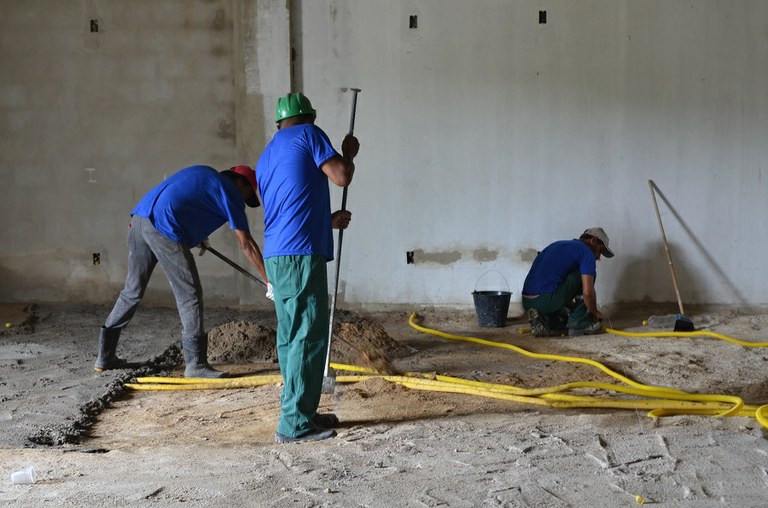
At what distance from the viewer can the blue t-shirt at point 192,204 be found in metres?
4.55

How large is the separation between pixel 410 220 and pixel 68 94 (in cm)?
313

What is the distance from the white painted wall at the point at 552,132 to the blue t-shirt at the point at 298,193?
342cm

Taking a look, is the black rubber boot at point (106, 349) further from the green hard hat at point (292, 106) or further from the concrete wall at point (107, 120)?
the concrete wall at point (107, 120)

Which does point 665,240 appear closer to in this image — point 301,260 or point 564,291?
point 564,291

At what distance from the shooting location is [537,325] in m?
6.11

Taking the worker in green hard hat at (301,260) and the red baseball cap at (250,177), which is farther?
the red baseball cap at (250,177)

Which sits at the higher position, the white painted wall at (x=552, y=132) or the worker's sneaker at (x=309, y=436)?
the white painted wall at (x=552, y=132)

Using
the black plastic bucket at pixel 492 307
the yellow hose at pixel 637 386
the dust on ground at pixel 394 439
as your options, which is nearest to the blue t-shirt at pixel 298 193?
the dust on ground at pixel 394 439

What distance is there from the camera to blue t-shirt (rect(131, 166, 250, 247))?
179 inches

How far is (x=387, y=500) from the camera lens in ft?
8.98

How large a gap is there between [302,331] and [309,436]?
45 centimetres

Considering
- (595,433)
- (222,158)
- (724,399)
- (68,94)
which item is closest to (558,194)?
(222,158)

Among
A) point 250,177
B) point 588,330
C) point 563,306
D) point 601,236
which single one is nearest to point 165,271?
point 250,177

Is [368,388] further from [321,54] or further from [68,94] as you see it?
[68,94]
